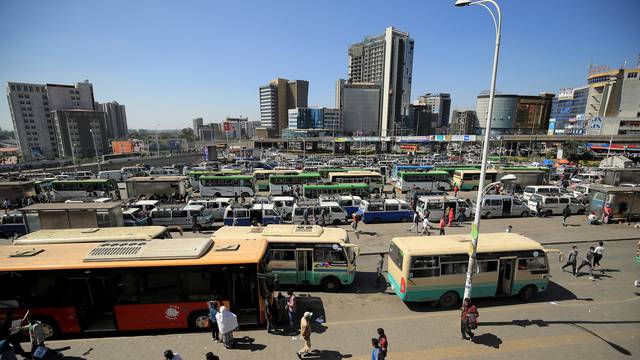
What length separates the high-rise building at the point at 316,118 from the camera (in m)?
159

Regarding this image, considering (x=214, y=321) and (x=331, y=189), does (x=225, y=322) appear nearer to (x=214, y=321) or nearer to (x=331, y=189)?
(x=214, y=321)

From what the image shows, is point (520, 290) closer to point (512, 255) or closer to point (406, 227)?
point (512, 255)

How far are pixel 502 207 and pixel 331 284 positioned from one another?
19412mm

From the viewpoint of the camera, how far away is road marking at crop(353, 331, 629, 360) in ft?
27.0

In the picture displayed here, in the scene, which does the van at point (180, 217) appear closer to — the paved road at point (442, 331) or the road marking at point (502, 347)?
the paved road at point (442, 331)

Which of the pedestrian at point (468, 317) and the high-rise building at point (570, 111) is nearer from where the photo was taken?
the pedestrian at point (468, 317)

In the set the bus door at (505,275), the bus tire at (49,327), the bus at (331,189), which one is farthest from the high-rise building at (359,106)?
the bus tire at (49,327)

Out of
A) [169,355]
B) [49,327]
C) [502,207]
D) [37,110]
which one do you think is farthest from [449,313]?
[37,110]

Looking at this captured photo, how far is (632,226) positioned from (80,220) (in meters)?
37.6

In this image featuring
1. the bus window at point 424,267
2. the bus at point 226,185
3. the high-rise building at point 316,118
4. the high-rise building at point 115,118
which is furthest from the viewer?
the high-rise building at point 115,118

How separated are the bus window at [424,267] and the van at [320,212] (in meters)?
11.5

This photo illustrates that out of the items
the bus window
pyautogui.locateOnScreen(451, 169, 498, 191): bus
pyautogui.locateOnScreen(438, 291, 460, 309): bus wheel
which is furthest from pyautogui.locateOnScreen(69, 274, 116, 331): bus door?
pyautogui.locateOnScreen(451, 169, 498, 191): bus

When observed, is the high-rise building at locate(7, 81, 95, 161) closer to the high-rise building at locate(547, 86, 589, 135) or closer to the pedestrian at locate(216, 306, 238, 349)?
the pedestrian at locate(216, 306, 238, 349)

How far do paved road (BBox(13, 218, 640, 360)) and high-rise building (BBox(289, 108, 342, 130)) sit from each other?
150746 mm
